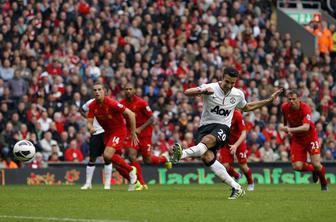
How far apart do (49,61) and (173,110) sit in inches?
159

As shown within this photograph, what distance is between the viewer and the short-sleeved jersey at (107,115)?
2062 cm

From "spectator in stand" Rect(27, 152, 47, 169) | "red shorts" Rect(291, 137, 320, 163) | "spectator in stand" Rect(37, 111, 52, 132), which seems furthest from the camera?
"spectator in stand" Rect(37, 111, 52, 132)

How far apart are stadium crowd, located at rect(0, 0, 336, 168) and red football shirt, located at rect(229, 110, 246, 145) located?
23.5ft

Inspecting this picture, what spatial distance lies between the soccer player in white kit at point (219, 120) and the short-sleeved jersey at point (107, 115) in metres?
3.64

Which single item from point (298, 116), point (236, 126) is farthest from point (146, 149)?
point (298, 116)

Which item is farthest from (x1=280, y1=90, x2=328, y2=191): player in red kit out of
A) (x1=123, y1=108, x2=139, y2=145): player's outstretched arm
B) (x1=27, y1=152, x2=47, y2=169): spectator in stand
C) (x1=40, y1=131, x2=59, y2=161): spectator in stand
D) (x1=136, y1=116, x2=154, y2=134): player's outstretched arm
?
(x1=40, y1=131, x2=59, y2=161): spectator in stand

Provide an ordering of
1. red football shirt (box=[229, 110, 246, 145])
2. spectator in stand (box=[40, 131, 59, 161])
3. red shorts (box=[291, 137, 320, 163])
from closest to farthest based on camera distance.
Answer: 1. red shorts (box=[291, 137, 320, 163])
2. red football shirt (box=[229, 110, 246, 145])
3. spectator in stand (box=[40, 131, 59, 161])

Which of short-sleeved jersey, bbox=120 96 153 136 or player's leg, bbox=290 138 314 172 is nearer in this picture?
player's leg, bbox=290 138 314 172

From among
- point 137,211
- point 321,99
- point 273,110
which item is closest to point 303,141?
point 137,211

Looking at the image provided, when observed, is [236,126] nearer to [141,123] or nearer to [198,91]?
[141,123]

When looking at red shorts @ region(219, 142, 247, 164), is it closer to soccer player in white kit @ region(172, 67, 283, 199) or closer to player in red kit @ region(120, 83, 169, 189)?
player in red kit @ region(120, 83, 169, 189)

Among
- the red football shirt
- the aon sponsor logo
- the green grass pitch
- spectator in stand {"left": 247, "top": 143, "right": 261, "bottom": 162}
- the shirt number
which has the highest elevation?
the aon sponsor logo

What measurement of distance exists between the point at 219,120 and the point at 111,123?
4.08m

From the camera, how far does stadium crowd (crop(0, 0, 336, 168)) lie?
29.0 meters
